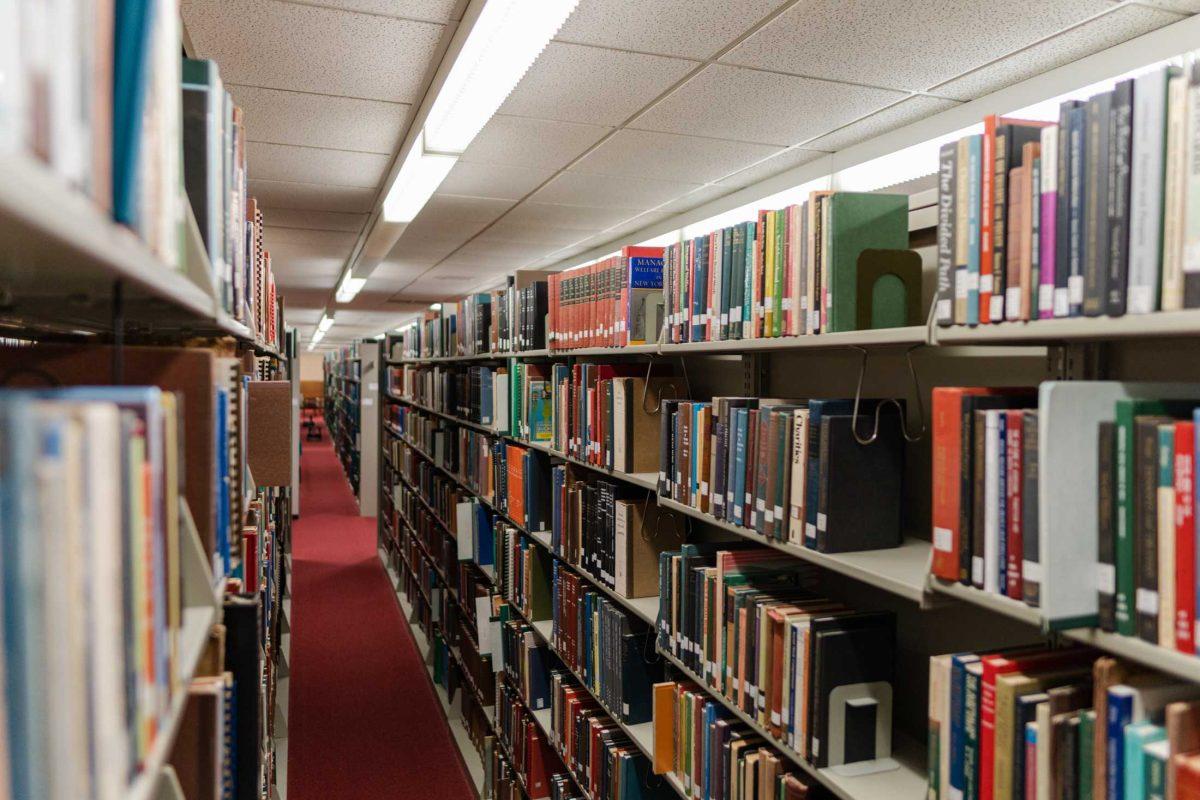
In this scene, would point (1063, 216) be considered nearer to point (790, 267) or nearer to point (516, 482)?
point (790, 267)

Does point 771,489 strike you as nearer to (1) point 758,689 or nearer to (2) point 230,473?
(1) point 758,689

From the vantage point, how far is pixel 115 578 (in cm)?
59

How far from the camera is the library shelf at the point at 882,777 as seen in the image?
1.48m

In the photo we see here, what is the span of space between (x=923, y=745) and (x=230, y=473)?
57.5 inches

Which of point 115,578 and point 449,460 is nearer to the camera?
point 115,578

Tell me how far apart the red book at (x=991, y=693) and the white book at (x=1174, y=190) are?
0.55m

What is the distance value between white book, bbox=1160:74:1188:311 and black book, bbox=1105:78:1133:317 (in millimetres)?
A: 44

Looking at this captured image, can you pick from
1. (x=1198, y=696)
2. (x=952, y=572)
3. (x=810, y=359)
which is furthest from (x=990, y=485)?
(x=810, y=359)

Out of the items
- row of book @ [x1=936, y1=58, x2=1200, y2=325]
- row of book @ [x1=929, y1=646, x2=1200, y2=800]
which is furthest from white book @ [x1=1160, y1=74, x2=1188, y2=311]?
row of book @ [x1=929, y1=646, x2=1200, y2=800]

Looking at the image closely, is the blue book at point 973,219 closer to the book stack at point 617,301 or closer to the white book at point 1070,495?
the white book at point 1070,495

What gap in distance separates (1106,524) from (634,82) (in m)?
2.15

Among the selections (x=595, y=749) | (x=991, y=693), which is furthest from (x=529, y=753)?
(x=991, y=693)

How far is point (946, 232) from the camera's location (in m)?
1.27

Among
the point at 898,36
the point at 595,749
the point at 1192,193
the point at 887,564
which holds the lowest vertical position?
the point at 595,749
